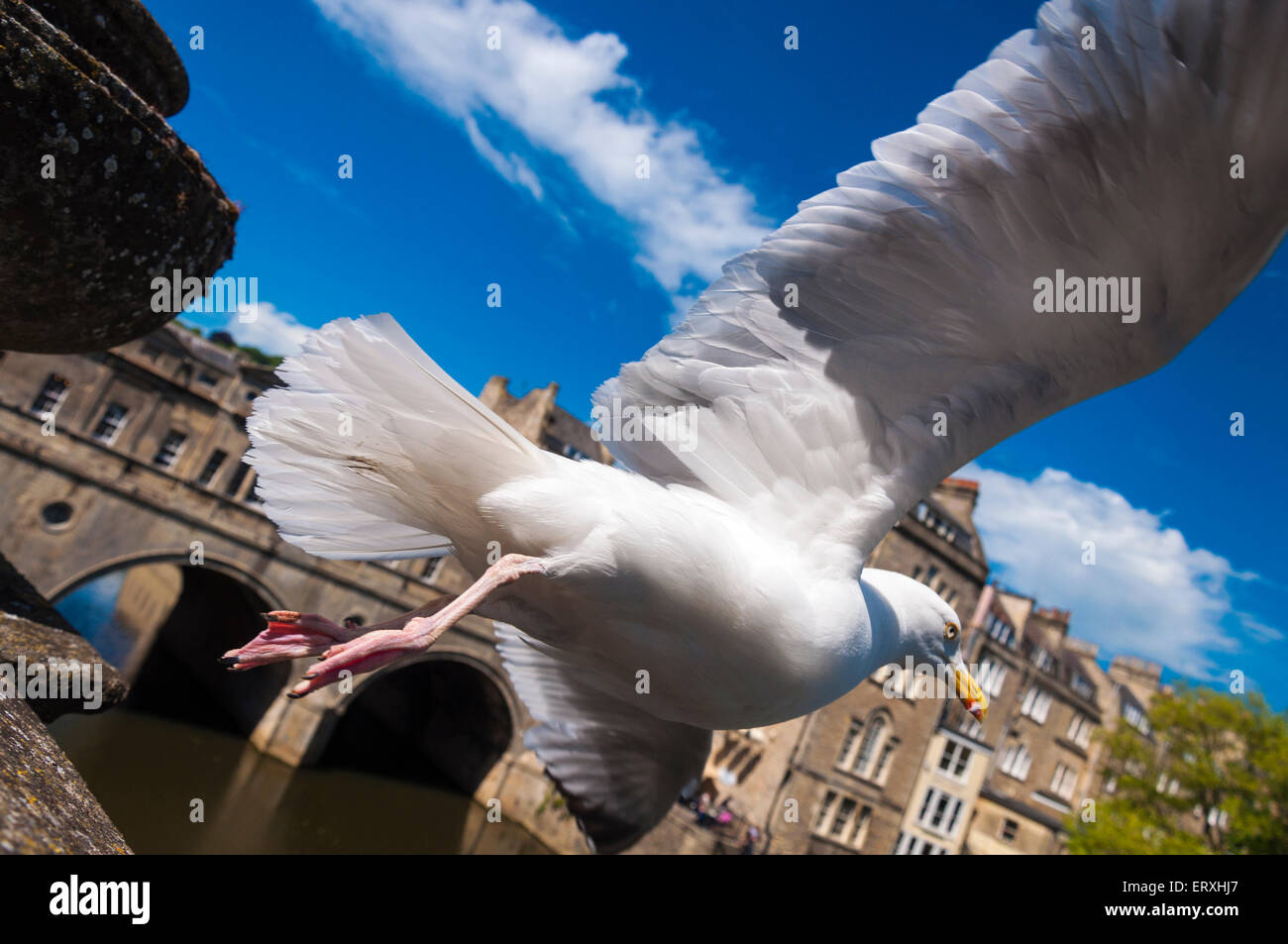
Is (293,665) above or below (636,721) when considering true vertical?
below

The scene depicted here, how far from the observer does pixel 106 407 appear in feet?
70.9

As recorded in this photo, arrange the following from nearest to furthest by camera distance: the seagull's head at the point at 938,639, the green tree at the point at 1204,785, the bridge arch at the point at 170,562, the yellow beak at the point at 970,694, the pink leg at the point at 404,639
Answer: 1. the pink leg at the point at 404,639
2. the seagull's head at the point at 938,639
3. the yellow beak at the point at 970,694
4. the bridge arch at the point at 170,562
5. the green tree at the point at 1204,785

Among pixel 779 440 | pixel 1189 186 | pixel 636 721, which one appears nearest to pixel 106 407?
pixel 636 721

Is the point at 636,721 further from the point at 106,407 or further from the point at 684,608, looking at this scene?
the point at 106,407

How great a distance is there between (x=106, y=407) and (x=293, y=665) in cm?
857

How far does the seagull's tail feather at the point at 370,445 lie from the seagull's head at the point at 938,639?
7.05 ft

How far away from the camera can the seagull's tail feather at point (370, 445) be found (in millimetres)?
3018

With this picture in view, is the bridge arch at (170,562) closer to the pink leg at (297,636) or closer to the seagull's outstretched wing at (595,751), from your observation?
the seagull's outstretched wing at (595,751)

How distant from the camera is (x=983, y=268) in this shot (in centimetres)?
317

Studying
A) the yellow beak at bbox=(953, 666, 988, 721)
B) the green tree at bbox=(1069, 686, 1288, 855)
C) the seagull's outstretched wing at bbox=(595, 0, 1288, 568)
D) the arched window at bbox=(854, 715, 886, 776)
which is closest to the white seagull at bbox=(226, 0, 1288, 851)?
the seagull's outstretched wing at bbox=(595, 0, 1288, 568)

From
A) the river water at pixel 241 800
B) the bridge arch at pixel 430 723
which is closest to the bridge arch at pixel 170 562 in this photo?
the river water at pixel 241 800

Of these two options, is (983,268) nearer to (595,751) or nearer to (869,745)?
(595,751)

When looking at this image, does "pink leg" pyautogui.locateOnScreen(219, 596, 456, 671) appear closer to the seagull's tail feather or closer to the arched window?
the seagull's tail feather

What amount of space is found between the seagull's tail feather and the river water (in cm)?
1443
